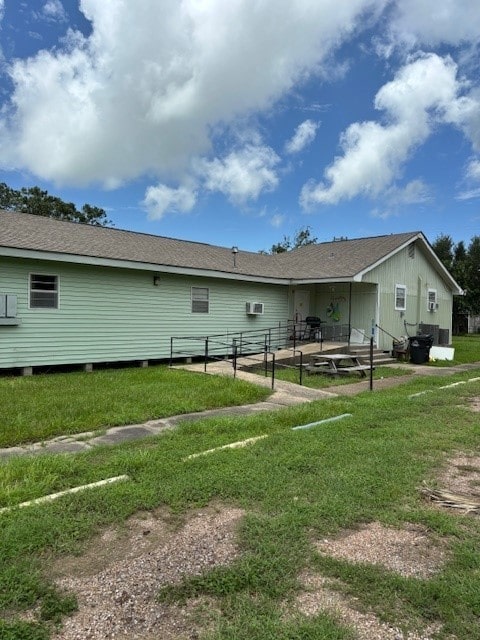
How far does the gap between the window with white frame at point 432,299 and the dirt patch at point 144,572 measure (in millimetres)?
18495

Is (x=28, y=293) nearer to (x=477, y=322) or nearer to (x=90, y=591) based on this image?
(x=90, y=591)

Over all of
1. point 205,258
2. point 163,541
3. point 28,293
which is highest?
point 205,258

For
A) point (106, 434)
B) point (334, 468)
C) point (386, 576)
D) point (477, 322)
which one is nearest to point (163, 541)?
point (386, 576)

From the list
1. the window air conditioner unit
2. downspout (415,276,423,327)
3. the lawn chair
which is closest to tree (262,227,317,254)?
downspout (415,276,423,327)

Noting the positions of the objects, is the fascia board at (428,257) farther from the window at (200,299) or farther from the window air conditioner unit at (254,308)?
the window at (200,299)

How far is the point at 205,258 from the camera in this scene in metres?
15.5

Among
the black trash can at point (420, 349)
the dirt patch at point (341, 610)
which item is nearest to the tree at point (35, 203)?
the black trash can at point (420, 349)

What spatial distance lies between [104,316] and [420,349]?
1028 centimetres

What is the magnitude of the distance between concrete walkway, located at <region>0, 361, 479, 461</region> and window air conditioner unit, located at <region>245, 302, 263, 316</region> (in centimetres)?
345

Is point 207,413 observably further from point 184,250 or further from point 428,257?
point 428,257

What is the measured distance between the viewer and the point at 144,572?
8.49 feet

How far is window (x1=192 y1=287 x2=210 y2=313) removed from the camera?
14.1 meters

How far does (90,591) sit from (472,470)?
370 centimetres

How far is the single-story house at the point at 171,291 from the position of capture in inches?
418
